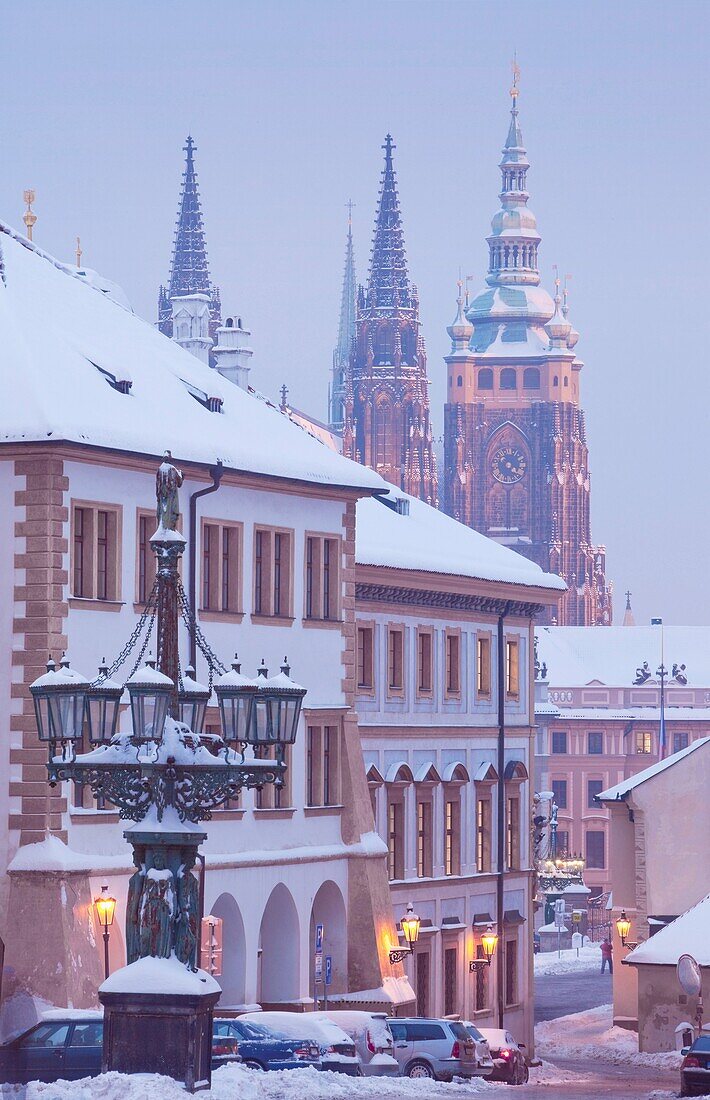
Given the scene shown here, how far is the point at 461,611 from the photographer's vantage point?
224 feet

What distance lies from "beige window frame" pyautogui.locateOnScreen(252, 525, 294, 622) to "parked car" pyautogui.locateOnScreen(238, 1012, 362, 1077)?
1275cm

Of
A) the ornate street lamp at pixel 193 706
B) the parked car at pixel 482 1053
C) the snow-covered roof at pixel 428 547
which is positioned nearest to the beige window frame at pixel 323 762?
the snow-covered roof at pixel 428 547

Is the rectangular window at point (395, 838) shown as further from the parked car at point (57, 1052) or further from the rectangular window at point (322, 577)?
the parked car at point (57, 1052)

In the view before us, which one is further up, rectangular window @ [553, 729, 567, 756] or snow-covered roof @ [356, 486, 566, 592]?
snow-covered roof @ [356, 486, 566, 592]

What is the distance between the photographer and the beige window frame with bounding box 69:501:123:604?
157 ft

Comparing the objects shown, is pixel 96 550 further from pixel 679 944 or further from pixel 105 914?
pixel 679 944

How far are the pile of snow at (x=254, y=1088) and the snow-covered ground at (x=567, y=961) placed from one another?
233 feet

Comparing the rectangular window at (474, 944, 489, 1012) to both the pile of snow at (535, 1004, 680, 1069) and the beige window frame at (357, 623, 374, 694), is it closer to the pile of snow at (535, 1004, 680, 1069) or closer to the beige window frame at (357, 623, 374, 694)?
the pile of snow at (535, 1004, 680, 1069)

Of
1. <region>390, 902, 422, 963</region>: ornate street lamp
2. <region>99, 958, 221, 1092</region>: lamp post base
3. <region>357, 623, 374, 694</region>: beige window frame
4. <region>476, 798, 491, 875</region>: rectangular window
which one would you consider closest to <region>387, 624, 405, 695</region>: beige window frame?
<region>357, 623, 374, 694</region>: beige window frame

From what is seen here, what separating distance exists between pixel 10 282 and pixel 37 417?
4.85 metres

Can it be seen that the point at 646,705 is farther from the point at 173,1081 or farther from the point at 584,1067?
the point at 173,1081

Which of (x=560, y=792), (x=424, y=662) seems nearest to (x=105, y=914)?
(x=424, y=662)

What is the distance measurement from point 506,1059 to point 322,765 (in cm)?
782

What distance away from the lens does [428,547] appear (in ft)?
219
